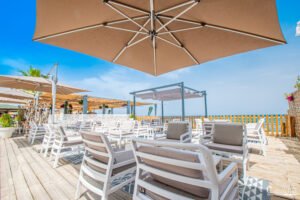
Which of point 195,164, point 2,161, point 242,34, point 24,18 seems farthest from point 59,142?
point 24,18

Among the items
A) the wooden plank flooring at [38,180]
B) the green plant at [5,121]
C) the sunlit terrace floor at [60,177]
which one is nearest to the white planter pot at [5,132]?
the green plant at [5,121]

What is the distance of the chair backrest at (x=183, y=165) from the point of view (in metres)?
0.86

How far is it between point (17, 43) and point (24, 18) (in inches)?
175

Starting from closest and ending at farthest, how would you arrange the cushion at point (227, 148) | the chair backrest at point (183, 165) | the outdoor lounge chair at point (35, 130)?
the chair backrest at point (183, 165) → the cushion at point (227, 148) → the outdoor lounge chair at point (35, 130)

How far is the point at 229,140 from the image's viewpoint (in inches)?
108

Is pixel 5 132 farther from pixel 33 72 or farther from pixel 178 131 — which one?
pixel 33 72

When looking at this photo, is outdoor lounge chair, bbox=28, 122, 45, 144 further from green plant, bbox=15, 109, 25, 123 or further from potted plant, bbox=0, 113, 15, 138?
green plant, bbox=15, 109, 25, 123

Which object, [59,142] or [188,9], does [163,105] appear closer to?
[59,142]

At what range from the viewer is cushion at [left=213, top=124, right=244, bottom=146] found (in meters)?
2.67

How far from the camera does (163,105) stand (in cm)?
1085

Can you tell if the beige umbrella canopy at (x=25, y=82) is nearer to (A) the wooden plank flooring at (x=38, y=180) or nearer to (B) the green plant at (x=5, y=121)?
(A) the wooden plank flooring at (x=38, y=180)

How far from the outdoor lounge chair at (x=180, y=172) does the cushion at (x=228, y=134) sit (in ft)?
5.47

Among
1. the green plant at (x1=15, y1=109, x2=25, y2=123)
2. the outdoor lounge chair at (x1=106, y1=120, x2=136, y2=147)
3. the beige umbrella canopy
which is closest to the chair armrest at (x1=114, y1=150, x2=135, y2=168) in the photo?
the outdoor lounge chair at (x1=106, y1=120, x2=136, y2=147)

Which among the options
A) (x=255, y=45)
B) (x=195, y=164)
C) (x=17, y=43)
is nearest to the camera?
(x=195, y=164)
